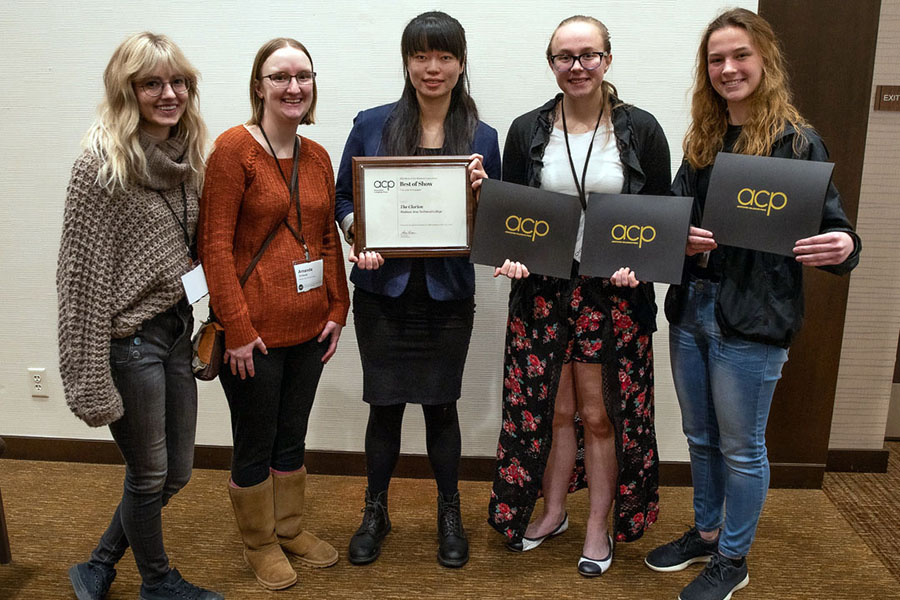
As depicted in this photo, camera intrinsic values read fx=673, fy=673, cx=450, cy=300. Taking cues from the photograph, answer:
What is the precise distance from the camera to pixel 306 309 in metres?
1.91

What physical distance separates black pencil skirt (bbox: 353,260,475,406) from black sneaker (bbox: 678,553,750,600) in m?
0.91

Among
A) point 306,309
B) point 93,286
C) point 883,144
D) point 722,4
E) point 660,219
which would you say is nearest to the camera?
point 93,286

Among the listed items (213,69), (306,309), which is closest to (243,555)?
(306,309)

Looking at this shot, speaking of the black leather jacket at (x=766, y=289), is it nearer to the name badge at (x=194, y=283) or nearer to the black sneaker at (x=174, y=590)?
the name badge at (x=194, y=283)

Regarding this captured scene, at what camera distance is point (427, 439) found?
86.4 inches

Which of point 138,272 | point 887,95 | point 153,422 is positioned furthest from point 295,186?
point 887,95

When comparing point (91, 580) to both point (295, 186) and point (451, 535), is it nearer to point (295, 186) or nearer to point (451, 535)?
point (451, 535)

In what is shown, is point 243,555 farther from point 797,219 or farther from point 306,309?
point 797,219

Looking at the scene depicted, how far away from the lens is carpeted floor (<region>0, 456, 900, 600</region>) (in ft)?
6.77

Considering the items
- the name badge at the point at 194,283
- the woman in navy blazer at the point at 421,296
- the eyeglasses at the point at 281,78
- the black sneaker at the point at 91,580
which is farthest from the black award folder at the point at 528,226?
the black sneaker at the point at 91,580

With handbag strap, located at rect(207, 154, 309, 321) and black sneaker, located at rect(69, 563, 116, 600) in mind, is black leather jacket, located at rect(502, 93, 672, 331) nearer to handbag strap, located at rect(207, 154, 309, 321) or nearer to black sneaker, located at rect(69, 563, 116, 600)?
handbag strap, located at rect(207, 154, 309, 321)

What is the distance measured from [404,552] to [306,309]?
92 cm

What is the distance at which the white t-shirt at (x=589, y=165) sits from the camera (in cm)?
184

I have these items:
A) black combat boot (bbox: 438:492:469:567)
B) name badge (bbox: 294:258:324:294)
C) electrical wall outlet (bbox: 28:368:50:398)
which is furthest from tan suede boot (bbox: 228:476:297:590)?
electrical wall outlet (bbox: 28:368:50:398)
